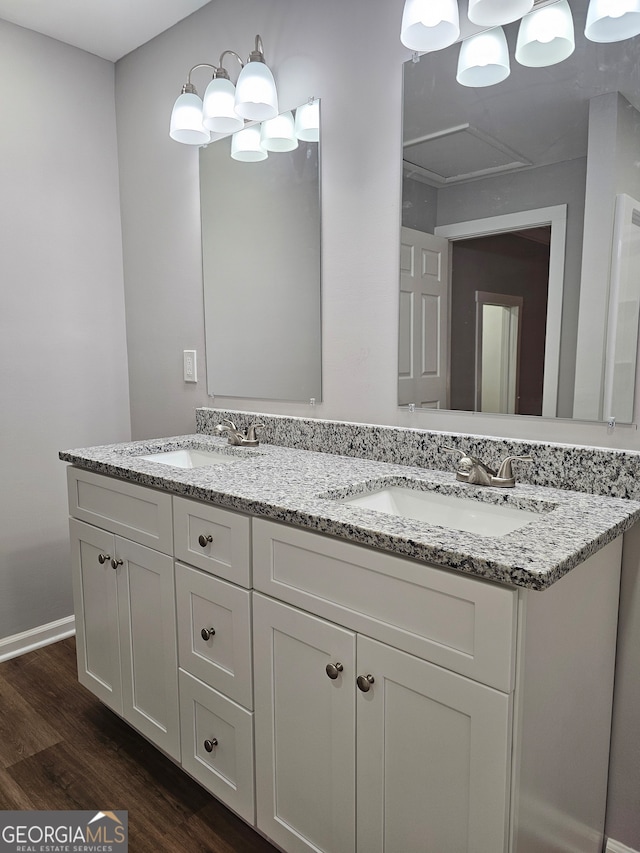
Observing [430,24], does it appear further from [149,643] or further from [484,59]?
[149,643]

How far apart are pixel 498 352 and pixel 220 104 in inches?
47.9

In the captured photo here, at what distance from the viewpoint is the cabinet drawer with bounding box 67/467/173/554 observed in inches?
59.8

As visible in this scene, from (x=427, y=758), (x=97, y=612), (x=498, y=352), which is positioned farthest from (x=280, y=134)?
(x=427, y=758)

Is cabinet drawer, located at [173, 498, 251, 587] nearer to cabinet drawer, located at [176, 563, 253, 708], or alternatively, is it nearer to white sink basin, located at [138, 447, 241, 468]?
cabinet drawer, located at [176, 563, 253, 708]

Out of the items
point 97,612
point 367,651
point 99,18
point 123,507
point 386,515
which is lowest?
point 97,612

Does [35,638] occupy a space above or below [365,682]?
below

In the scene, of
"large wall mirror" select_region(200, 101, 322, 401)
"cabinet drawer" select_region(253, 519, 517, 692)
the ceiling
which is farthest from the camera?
the ceiling

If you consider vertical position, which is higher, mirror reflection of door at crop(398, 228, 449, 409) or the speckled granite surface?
mirror reflection of door at crop(398, 228, 449, 409)

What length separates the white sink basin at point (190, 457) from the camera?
192 centimetres

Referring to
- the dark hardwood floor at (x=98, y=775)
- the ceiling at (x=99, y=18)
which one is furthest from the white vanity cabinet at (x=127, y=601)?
the ceiling at (x=99, y=18)

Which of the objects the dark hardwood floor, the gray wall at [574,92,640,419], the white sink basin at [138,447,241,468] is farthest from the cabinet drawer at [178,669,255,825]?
the gray wall at [574,92,640,419]

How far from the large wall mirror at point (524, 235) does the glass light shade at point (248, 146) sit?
1.97ft

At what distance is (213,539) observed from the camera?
1.37 m

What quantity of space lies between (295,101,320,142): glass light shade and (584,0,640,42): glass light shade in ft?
2.59
